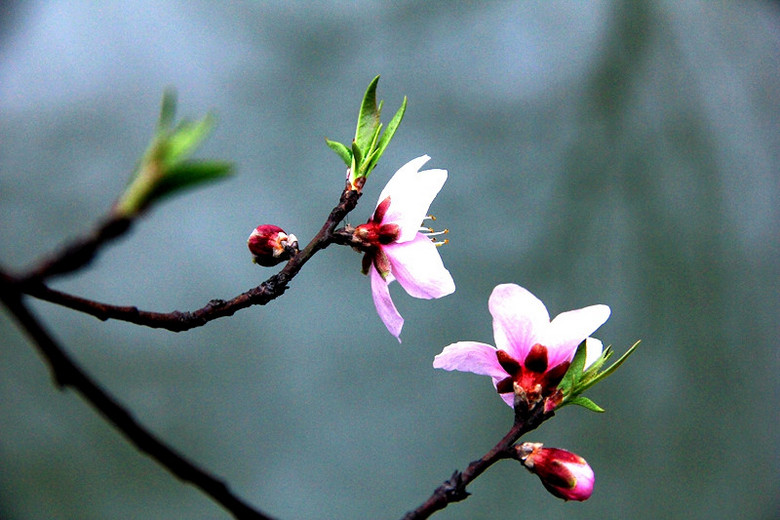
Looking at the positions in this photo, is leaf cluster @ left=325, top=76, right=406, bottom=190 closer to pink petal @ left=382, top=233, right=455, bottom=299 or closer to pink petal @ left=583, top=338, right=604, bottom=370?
pink petal @ left=382, top=233, right=455, bottom=299

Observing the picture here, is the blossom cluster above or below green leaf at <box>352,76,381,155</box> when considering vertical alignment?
below

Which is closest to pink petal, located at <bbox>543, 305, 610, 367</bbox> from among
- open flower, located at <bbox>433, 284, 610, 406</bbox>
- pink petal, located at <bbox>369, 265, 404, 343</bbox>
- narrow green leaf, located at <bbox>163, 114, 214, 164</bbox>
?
open flower, located at <bbox>433, 284, 610, 406</bbox>

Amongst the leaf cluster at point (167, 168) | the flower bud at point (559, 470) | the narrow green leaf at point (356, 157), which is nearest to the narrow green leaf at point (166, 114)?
the leaf cluster at point (167, 168)

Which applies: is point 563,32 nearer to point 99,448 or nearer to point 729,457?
point 729,457

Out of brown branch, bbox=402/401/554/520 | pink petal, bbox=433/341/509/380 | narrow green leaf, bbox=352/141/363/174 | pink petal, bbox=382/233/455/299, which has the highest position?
narrow green leaf, bbox=352/141/363/174

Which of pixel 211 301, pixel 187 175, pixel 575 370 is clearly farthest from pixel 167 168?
pixel 575 370

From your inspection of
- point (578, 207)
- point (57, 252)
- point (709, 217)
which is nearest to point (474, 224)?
point (578, 207)

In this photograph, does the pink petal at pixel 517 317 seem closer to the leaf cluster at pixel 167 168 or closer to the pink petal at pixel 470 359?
the pink petal at pixel 470 359

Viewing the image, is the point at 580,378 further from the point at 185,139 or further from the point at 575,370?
the point at 185,139
